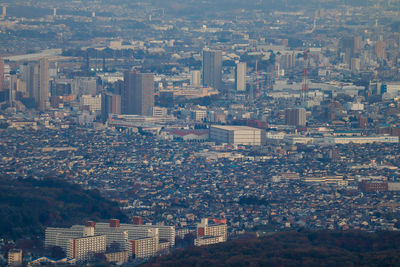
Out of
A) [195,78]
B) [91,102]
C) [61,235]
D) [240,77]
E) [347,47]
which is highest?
[347,47]

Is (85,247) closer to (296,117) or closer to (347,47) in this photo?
(296,117)

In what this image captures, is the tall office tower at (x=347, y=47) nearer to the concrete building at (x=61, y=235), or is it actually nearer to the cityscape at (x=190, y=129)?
the cityscape at (x=190, y=129)

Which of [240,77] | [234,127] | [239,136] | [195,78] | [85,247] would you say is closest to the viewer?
[85,247]

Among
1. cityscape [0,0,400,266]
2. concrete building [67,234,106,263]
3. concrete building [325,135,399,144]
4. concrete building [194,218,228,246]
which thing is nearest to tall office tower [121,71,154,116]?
cityscape [0,0,400,266]

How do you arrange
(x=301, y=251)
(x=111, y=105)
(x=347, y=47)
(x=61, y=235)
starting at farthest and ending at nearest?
(x=347, y=47) → (x=111, y=105) → (x=61, y=235) → (x=301, y=251)

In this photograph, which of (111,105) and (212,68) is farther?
(212,68)

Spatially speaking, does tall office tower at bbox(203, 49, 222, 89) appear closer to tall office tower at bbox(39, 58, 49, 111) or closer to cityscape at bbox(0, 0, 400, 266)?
cityscape at bbox(0, 0, 400, 266)

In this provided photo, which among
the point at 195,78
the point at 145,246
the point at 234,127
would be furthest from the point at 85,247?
the point at 195,78

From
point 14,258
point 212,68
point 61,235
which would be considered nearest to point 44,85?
point 212,68

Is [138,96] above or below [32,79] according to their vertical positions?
below
